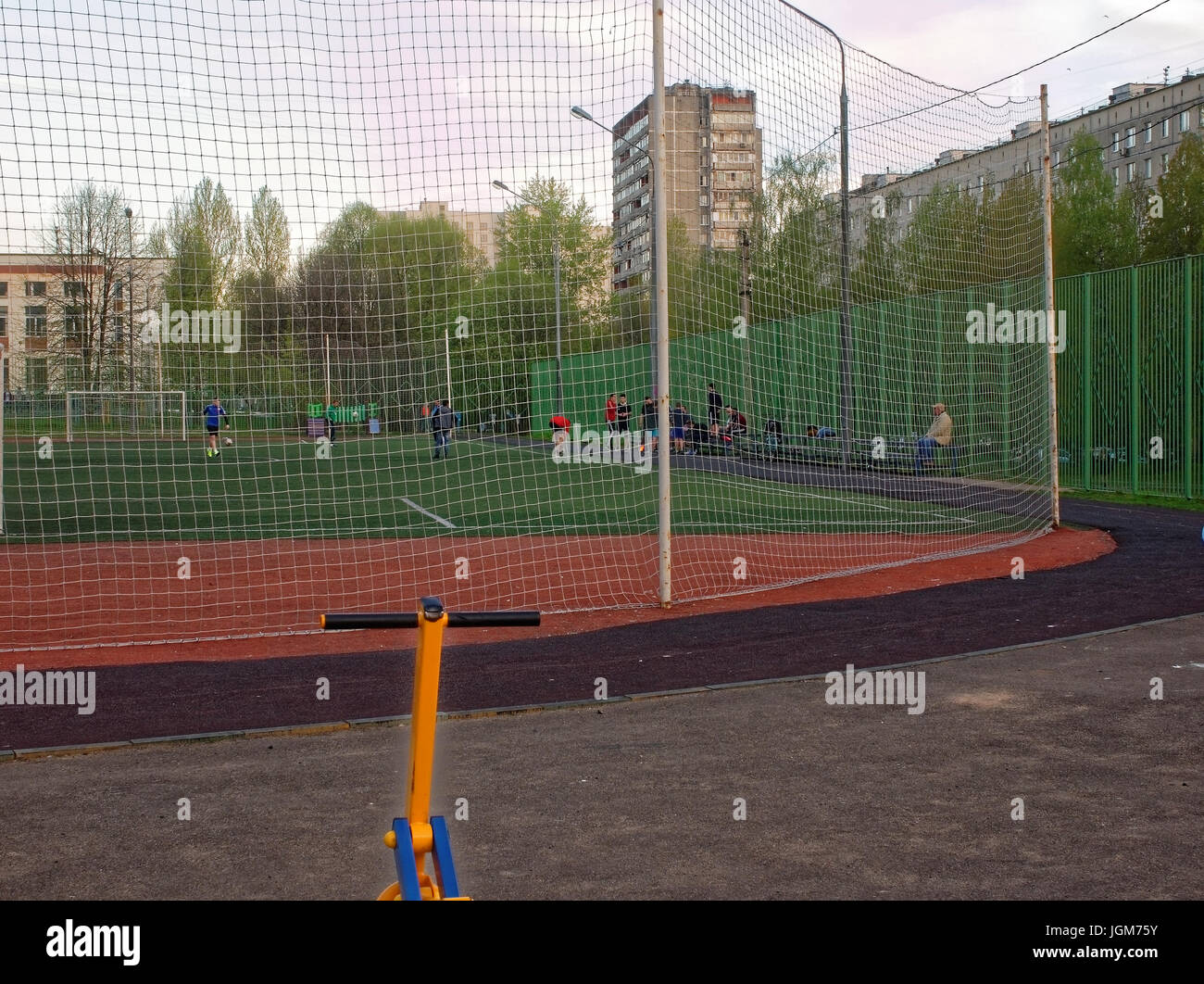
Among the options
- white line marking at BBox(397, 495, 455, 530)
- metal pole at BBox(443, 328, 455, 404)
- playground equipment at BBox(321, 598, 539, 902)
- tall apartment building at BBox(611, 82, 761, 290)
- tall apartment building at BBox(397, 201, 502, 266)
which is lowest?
white line marking at BBox(397, 495, 455, 530)

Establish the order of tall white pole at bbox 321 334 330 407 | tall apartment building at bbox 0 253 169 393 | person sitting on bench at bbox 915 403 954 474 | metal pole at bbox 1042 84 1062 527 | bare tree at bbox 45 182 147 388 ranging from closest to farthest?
1. bare tree at bbox 45 182 147 388
2. tall apartment building at bbox 0 253 169 393
3. tall white pole at bbox 321 334 330 407
4. metal pole at bbox 1042 84 1062 527
5. person sitting on bench at bbox 915 403 954 474

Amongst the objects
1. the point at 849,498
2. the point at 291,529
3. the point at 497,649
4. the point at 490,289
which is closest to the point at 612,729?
the point at 497,649

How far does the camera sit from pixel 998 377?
692 inches

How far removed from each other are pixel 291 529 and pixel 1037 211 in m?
11.2

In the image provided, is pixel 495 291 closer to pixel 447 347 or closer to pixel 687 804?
pixel 447 347

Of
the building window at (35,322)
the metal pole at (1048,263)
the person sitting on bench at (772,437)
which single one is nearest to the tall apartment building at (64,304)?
the building window at (35,322)

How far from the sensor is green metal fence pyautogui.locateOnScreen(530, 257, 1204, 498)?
17.4 m

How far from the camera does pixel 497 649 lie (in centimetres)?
850

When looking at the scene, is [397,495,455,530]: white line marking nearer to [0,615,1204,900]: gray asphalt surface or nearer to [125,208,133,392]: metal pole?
[125,208,133,392]: metal pole

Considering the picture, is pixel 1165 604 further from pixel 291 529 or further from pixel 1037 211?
pixel 291 529

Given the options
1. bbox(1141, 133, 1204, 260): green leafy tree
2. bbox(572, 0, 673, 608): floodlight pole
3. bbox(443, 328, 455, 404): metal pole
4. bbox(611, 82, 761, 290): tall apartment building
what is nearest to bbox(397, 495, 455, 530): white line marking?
bbox(443, 328, 455, 404): metal pole

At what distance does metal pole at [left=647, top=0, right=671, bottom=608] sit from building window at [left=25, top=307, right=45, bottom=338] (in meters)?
10.1

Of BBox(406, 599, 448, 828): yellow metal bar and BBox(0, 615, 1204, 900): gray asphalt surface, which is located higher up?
BBox(406, 599, 448, 828): yellow metal bar

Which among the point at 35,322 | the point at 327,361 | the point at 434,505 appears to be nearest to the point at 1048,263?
the point at 327,361
